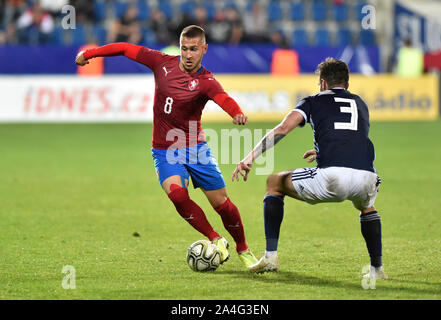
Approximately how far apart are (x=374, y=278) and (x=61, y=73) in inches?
713

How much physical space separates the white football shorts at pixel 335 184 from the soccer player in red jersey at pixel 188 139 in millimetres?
906

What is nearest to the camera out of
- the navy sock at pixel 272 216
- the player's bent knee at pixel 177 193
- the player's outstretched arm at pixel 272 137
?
the player's outstretched arm at pixel 272 137

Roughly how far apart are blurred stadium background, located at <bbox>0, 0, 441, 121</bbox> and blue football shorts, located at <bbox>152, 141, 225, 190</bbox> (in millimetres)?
13127

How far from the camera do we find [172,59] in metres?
7.10

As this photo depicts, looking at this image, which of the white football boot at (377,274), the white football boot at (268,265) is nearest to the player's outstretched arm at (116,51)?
the white football boot at (268,265)

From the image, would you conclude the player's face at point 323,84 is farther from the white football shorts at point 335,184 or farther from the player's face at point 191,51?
A: the player's face at point 191,51

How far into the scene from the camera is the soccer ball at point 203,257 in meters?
6.60

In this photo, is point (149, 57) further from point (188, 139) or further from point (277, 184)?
point (277, 184)

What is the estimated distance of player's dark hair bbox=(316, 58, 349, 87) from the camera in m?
6.32

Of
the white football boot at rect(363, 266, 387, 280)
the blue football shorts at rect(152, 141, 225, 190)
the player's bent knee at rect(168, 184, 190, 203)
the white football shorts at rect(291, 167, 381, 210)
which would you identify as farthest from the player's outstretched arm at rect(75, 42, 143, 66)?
the white football boot at rect(363, 266, 387, 280)

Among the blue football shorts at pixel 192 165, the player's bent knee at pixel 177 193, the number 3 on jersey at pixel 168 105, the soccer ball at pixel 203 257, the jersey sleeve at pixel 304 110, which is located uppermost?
the number 3 on jersey at pixel 168 105

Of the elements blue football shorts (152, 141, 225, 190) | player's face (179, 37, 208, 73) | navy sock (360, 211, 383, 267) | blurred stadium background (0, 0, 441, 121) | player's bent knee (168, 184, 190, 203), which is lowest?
navy sock (360, 211, 383, 267)

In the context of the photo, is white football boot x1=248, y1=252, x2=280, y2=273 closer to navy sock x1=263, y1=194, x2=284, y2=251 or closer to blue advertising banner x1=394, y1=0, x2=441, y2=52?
navy sock x1=263, y1=194, x2=284, y2=251
